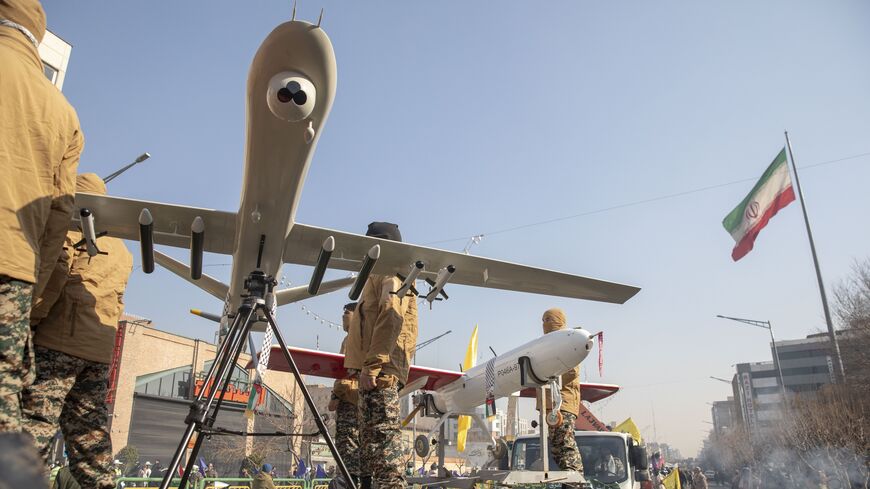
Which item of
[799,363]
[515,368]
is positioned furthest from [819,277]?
[799,363]

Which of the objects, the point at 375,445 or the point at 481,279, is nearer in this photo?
the point at 375,445

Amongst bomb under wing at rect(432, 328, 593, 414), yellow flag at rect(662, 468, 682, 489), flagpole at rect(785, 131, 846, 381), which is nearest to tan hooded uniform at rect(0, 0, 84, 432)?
bomb under wing at rect(432, 328, 593, 414)

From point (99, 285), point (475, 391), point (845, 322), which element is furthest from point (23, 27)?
point (845, 322)

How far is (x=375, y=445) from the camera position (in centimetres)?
463

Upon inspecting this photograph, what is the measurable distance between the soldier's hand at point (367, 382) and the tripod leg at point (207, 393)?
4.84ft

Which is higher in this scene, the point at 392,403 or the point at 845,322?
the point at 845,322

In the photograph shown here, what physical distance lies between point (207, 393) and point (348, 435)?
302 cm

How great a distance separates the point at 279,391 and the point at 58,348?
45998mm

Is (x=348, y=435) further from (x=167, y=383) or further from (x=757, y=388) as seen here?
(x=757, y=388)

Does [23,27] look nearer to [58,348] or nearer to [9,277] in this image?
[9,277]

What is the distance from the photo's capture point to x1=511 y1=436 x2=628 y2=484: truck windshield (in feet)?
27.6

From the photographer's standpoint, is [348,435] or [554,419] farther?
[554,419]

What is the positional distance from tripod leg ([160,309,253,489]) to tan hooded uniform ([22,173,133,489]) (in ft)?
2.46

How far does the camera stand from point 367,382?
4812 mm
